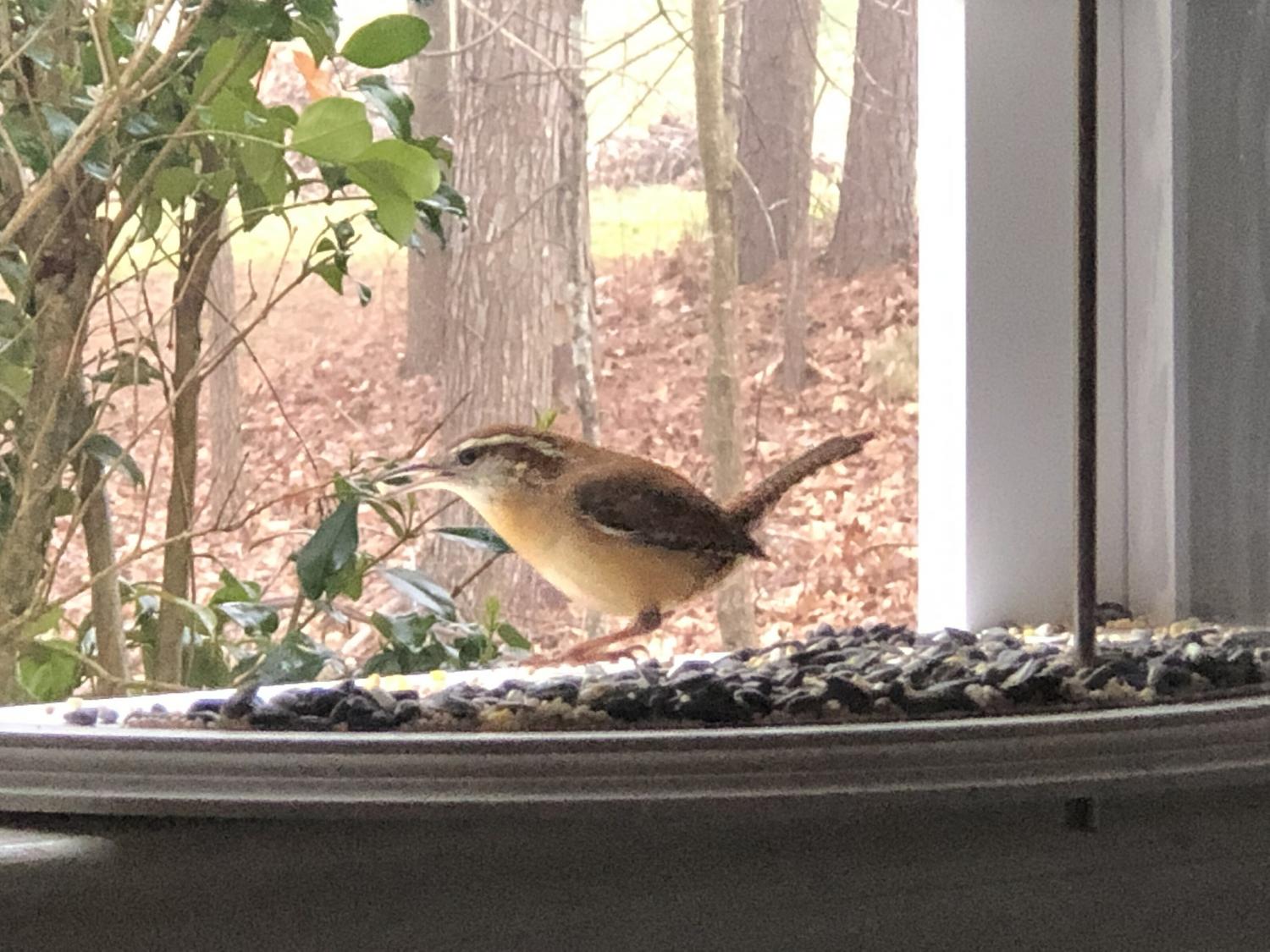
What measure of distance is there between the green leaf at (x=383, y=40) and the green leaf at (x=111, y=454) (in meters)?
0.28

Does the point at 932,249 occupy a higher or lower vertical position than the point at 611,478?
higher

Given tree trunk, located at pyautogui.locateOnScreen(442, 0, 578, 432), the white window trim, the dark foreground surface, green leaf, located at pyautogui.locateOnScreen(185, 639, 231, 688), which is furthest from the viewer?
the white window trim

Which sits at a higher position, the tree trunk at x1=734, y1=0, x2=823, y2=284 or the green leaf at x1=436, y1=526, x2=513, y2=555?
the tree trunk at x1=734, y1=0, x2=823, y2=284

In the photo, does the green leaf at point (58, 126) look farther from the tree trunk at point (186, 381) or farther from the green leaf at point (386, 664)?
the green leaf at point (386, 664)

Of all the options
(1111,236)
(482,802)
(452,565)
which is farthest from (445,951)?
(1111,236)

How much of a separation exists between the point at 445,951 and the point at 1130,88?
0.80 meters

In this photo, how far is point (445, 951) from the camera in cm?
86

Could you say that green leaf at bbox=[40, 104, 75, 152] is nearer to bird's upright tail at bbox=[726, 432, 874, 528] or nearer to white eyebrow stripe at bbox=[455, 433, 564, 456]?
white eyebrow stripe at bbox=[455, 433, 564, 456]

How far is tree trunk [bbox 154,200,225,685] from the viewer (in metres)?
0.99

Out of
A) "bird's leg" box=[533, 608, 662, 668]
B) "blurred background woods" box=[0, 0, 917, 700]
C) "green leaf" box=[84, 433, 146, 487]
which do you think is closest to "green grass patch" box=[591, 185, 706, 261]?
"blurred background woods" box=[0, 0, 917, 700]

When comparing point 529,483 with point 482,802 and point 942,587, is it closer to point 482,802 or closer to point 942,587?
point 482,802

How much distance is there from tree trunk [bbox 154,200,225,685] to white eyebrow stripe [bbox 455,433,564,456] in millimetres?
211

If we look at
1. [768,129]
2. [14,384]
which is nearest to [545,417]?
[768,129]

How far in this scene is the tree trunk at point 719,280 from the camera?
96cm
